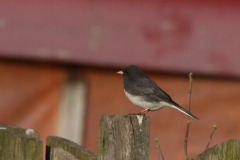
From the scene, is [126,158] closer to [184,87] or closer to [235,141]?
[235,141]

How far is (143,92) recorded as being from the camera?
405 cm

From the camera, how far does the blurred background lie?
3283mm

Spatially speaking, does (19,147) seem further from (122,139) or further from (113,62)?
(113,62)

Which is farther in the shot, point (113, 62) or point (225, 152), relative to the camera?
point (113, 62)

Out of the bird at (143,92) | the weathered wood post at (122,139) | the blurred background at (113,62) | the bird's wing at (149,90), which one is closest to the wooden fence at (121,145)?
the weathered wood post at (122,139)

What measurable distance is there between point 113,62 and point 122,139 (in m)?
1.79

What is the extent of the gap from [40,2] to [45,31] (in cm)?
22

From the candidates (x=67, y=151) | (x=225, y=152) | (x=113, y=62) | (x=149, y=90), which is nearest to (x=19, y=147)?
(x=67, y=151)

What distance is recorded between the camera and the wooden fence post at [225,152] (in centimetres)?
164

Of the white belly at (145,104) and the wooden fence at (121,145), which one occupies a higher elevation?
the white belly at (145,104)

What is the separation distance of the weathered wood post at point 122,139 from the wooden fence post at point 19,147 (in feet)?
0.77

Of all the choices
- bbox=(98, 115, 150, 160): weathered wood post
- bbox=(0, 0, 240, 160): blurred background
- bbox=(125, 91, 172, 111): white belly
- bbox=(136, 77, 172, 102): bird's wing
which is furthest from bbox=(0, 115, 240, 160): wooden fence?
bbox=(136, 77, 172, 102): bird's wing

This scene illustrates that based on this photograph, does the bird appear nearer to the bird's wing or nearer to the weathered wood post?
the bird's wing

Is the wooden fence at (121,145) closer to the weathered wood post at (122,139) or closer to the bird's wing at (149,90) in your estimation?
the weathered wood post at (122,139)
